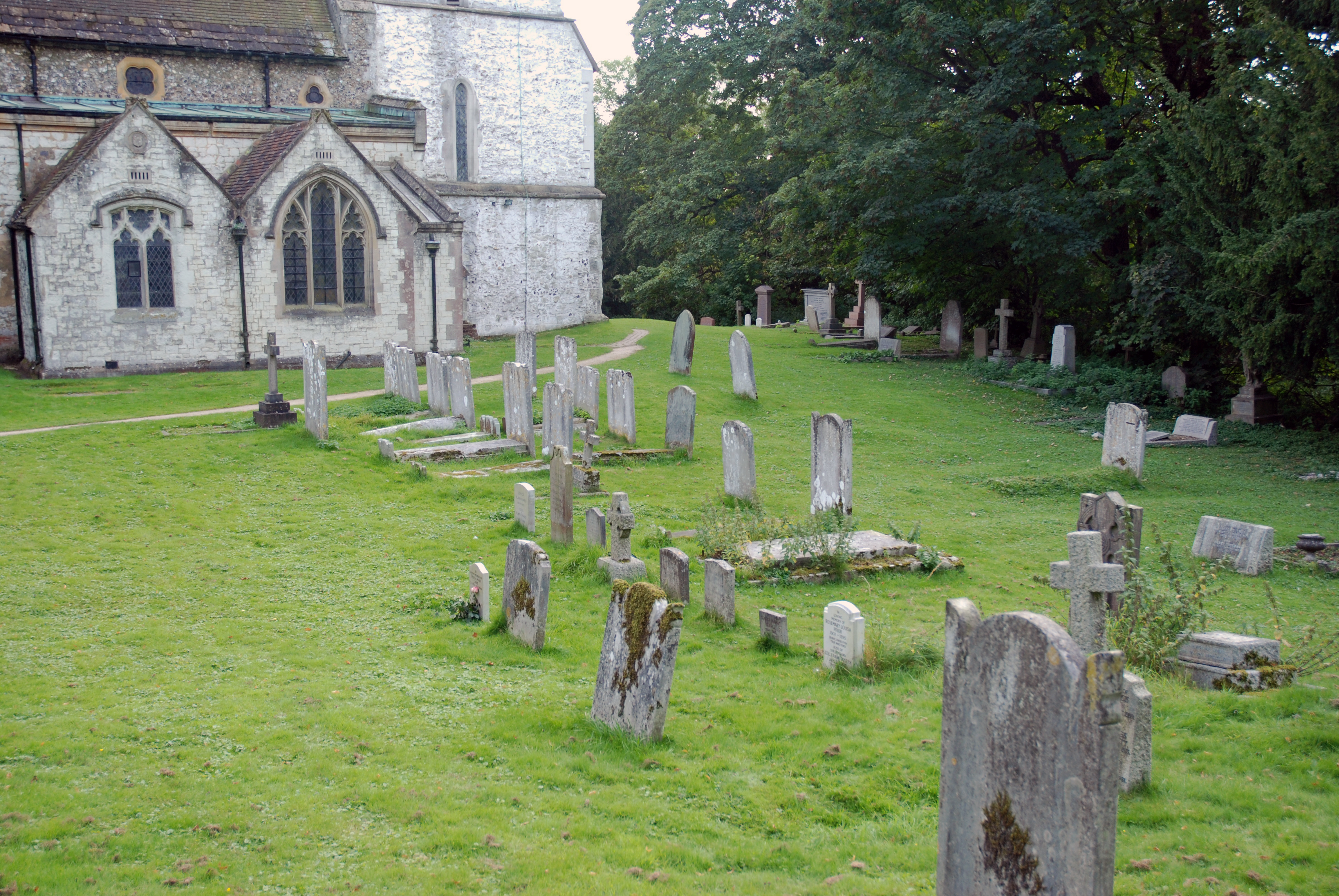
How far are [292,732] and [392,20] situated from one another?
29207 mm

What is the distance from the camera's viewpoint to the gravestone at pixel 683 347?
932 inches

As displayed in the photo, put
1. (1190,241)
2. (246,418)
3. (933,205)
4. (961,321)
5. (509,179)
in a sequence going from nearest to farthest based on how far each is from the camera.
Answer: (246,418) < (1190,241) < (933,205) < (961,321) < (509,179)

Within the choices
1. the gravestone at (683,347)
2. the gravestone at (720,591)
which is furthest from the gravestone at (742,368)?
the gravestone at (720,591)

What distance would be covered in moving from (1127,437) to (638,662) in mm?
11345

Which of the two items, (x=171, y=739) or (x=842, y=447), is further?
(x=842, y=447)

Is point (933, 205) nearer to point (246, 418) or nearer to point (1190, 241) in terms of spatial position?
point (1190, 241)

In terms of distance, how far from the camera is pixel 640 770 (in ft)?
20.3

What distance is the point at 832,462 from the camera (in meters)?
12.6

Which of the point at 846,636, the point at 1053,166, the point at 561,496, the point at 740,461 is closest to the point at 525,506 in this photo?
the point at 561,496

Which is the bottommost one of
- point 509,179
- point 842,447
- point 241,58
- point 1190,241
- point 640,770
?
point 640,770

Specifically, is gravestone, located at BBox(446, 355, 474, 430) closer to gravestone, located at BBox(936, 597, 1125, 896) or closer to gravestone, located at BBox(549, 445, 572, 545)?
gravestone, located at BBox(549, 445, 572, 545)

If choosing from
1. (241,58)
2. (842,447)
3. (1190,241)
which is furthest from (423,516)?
(241,58)

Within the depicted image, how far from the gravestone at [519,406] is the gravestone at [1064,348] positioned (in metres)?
15.0

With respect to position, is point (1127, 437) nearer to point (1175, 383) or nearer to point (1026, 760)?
point (1175, 383)
